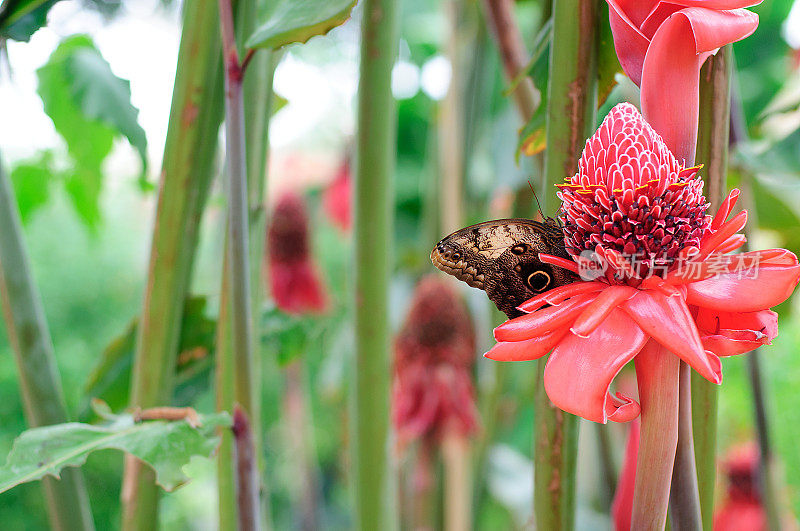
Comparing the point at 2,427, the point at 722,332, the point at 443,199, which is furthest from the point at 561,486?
the point at 2,427

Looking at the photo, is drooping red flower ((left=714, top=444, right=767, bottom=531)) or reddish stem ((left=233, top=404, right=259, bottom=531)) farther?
drooping red flower ((left=714, top=444, right=767, bottom=531))

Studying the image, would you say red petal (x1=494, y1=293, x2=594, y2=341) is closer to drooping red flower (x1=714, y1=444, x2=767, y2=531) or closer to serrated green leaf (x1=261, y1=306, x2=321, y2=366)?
serrated green leaf (x1=261, y1=306, x2=321, y2=366)

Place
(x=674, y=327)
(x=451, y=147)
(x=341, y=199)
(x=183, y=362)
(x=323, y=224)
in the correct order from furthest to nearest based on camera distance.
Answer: (x=323, y=224) → (x=341, y=199) → (x=451, y=147) → (x=183, y=362) → (x=674, y=327)

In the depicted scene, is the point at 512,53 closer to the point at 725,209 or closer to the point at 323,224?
→ the point at 725,209

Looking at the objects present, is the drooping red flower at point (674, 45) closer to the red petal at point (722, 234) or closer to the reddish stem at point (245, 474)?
the red petal at point (722, 234)

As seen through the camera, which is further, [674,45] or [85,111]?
[85,111]

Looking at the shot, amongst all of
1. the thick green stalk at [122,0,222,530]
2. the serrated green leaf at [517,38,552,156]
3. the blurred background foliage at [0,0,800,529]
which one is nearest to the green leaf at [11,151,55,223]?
the blurred background foliage at [0,0,800,529]

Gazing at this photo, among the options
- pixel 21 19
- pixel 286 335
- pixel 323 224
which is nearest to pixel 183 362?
pixel 286 335
